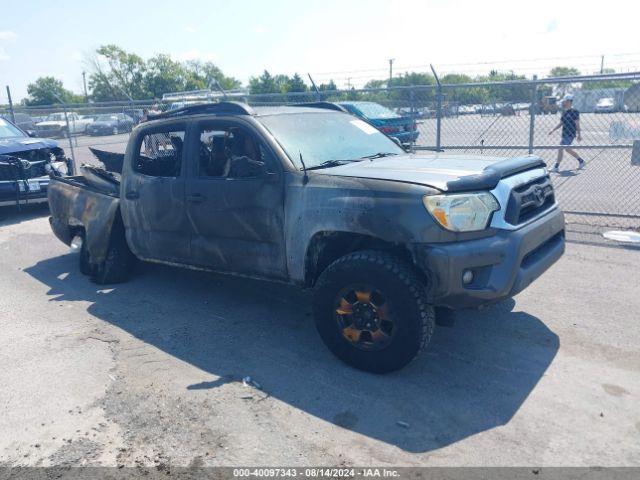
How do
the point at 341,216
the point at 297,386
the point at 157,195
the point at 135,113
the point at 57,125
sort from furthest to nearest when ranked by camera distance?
the point at 57,125, the point at 135,113, the point at 157,195, the point at 341,216, the point at 297,386

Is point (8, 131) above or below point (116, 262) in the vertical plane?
above

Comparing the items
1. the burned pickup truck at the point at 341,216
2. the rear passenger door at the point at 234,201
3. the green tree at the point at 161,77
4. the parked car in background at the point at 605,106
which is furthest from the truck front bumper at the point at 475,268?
the green tree at the point at 161,77

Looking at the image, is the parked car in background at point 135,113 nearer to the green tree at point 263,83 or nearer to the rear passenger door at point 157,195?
the rear passenger door at point 157,195

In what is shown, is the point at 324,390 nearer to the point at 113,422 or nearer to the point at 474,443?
the point at 474,443

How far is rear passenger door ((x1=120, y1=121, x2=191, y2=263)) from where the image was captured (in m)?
5.18

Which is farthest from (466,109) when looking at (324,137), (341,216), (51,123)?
(51,123)

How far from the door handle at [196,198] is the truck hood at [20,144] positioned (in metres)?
6.55

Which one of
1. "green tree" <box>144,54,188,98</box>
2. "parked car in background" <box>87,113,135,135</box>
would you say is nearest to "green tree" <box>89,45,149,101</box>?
"green tree" <box>144,54,188,98</box>

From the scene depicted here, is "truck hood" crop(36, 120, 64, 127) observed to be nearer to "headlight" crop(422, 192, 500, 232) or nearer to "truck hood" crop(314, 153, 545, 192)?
"truck hood" crop(314, 153, 545, 192)

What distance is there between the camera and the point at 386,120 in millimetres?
12320

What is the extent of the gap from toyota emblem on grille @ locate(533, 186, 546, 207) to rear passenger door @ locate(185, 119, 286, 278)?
1922mm

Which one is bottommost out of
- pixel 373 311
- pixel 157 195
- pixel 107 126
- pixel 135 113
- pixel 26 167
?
pixel 373 311

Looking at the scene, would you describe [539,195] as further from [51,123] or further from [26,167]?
[51,123]

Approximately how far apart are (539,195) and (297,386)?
7.60 ft
